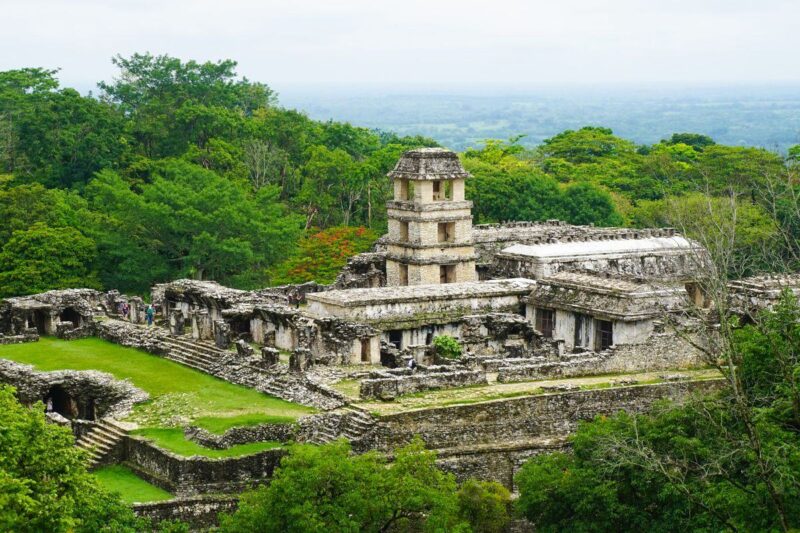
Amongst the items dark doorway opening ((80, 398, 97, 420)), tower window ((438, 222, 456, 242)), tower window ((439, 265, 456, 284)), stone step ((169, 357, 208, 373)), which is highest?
tower window ((438, 222, 456, 242))

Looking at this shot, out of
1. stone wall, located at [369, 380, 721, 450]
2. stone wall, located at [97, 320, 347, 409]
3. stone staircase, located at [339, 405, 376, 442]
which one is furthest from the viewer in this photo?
stone wall, located at [97, 320, 347, 409]

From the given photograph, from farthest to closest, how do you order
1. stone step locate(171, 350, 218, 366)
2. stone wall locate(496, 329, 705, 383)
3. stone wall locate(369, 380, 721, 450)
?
stone step locate(171, 350, 218, 366) → stone wall locate(496, 329, 705, 383) → stone wall locate(369, 380, 721, 450)

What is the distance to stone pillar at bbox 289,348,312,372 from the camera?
143 feet

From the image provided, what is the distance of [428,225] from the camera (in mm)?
54250

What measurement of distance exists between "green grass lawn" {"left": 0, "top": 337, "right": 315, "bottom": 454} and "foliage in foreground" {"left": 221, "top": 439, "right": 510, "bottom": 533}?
5.28 m

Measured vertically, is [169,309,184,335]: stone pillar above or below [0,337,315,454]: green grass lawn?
above

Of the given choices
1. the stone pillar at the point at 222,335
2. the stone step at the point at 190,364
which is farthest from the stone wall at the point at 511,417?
the stone pillar at the point at 222,335

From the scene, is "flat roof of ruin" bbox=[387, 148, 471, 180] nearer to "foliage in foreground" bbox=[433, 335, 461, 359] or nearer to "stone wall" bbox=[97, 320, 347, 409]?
"foliage in foreground" bbox=[433, 335, 461, 359]

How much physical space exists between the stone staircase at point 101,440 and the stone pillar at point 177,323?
8.72 m

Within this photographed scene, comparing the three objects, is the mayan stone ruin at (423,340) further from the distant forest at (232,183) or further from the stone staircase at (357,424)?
the distant forest at (232,183)

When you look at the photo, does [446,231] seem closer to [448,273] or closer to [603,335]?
[448,273]

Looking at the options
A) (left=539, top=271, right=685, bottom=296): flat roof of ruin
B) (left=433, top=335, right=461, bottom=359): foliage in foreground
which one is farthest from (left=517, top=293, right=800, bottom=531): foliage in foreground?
(left=539, top=271, right=685, bottom=296): flat roof of ruin

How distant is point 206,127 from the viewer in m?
84.8

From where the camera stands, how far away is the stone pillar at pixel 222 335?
4716cm
